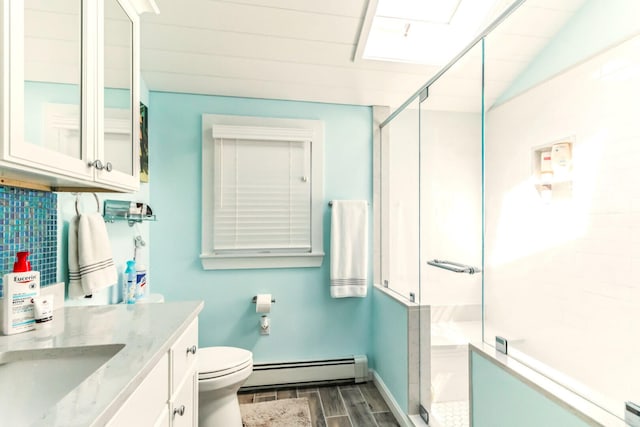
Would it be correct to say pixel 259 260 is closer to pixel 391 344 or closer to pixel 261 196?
pixel 261 196

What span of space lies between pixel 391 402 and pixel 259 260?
126 cm

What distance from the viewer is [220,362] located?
161 cm

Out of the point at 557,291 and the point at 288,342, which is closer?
the point at 557,291

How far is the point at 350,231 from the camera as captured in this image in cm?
224

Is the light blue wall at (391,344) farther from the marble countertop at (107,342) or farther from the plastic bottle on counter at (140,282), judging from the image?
the plastic bottle on counter at (140,282)

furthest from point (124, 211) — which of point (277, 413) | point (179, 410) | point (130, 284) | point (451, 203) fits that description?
point (451, 203)

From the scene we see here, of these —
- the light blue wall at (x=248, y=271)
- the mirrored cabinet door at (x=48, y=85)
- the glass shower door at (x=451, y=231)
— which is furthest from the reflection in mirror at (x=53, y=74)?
the glass shower door at (x=451, y=231)

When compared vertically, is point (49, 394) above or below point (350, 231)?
below

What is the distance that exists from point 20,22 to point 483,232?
5.39 feet

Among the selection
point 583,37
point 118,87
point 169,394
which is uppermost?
point 583,37

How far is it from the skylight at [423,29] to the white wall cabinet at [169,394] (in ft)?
5.92

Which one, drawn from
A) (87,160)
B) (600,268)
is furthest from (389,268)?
(87,160)

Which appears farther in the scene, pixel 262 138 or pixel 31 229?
pixel 262 138

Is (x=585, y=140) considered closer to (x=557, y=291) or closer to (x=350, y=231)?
(x=557, y=291)
